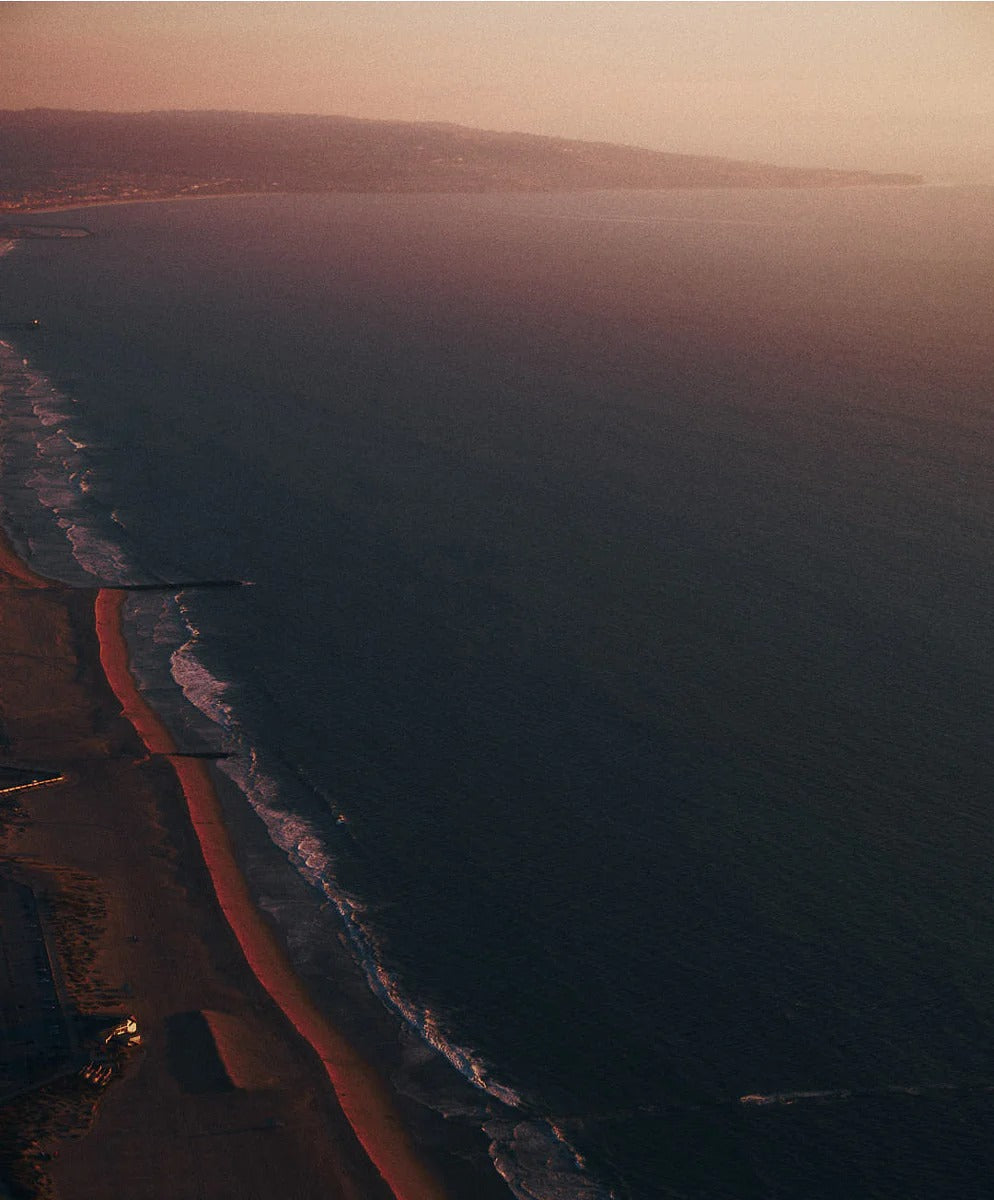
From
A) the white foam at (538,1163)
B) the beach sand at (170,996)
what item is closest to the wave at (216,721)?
the white foam at (538,1163)

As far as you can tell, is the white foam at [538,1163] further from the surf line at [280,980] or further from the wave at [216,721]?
the surf line at [280,980]

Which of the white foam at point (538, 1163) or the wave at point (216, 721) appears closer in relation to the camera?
the white foam at point (538, 1163)

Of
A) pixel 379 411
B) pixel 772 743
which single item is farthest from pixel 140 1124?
pixel 379 411

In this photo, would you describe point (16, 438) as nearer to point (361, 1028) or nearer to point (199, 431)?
point (199, 431)

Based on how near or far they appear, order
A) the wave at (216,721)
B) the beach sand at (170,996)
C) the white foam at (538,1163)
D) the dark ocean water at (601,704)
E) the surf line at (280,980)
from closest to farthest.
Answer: the beach sand at (170,996) < the white foam at (538,1163) < the surf line at (280,980) < the wave at (216,721) < the dark ocean water at (601,704)

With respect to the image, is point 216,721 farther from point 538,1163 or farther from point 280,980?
point 538,1163

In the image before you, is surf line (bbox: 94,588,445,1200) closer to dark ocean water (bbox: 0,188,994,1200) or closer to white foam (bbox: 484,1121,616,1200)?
dark ocean water (bbox: 0,188,994,1200)
